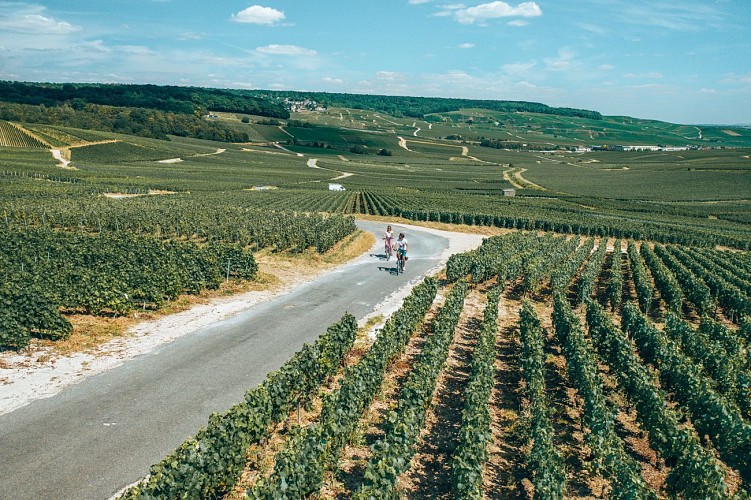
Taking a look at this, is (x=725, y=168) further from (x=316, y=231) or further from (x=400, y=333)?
(x=400, y=333)

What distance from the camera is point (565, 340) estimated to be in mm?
20703

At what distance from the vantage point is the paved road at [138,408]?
36.1 ft

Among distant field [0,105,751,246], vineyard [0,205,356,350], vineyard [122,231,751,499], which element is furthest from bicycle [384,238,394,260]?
distant field [0,105,751,246]

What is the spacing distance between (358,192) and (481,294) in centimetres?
6193

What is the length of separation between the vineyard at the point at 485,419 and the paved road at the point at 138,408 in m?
1.96

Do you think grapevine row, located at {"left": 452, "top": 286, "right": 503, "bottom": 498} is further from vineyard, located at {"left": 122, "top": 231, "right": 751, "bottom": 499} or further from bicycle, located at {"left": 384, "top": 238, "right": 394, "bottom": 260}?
bicycle, located at {"left": 384, "top": 238, "right": 394, "bottom": 260}

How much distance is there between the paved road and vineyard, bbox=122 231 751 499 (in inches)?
77.3

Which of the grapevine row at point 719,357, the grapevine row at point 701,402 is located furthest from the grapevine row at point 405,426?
→ the grapevine row at point 719,357

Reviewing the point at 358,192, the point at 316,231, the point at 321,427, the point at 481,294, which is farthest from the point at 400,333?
the point at 358,192

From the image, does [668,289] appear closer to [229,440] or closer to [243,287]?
[243,287]

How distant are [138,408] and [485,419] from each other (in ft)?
32.9

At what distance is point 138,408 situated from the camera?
14023mm

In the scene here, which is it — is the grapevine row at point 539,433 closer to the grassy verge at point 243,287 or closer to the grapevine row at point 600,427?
the grapevine row at point 600,427

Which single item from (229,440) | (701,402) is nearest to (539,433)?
(701,402)
